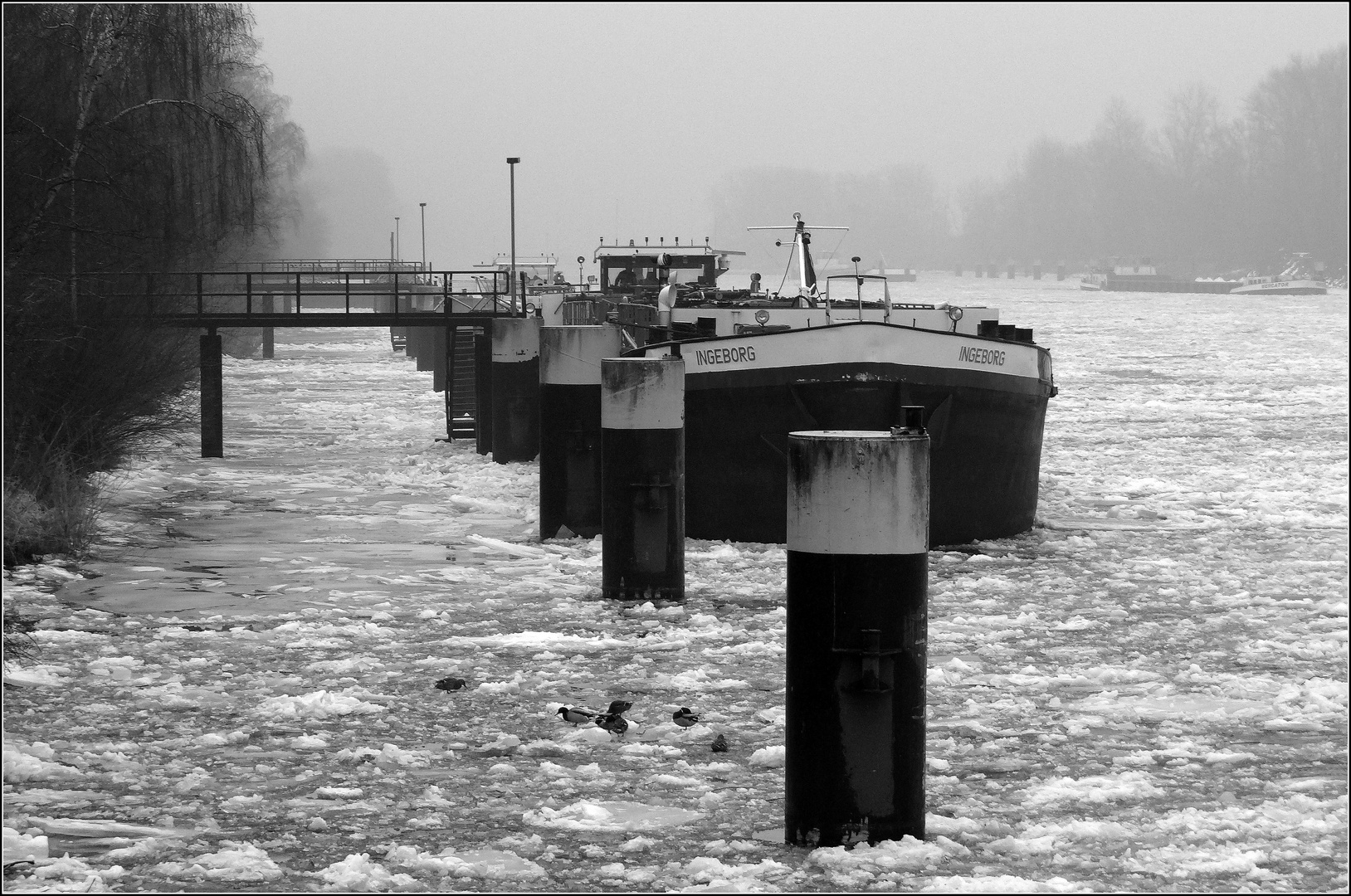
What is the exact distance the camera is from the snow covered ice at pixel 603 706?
24.7ft

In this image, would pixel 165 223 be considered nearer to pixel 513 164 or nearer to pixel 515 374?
pixel 515 374

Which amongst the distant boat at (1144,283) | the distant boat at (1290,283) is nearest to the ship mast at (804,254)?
the distant boat at (1290,283)

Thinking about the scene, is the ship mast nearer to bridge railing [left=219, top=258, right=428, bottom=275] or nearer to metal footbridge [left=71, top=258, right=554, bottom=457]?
metal footbridge [left=71, top=258, right=554, bottom=457]

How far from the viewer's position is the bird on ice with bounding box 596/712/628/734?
9.70 meters

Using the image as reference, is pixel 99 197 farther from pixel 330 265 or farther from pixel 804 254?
pixel 330 265

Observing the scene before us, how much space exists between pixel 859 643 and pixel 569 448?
33.6 ft

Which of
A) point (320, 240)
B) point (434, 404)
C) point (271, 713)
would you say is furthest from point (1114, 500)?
point (320, 240)

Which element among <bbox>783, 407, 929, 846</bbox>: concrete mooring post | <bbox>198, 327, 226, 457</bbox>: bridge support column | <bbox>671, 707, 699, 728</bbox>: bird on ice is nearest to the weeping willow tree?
<bbox>198, 327, 226, 457</bbox>: bridge support column

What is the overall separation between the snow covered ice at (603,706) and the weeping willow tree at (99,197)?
1.14 metres

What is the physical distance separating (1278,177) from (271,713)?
454 ft

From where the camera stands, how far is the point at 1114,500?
21.3m

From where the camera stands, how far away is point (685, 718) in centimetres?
996

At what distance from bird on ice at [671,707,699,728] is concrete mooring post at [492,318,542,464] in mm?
15800

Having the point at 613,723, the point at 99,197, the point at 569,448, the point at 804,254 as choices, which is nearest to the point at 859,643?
the point at 613,723
